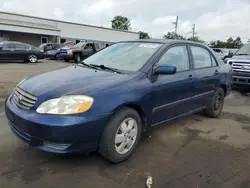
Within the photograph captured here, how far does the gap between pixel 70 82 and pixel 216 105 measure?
3.42 metres

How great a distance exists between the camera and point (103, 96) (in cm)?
287

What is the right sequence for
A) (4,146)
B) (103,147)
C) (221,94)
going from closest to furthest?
(103,147)
(4,146)
(221,94)

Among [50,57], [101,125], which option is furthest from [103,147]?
[50,57]

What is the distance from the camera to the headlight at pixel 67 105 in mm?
2701

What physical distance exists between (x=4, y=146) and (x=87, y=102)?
1.62m

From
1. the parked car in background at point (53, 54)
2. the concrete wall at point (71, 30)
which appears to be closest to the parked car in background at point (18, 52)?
the parked car in background at point (53, 54)

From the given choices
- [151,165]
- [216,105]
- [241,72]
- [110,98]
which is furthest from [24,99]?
[241,72]

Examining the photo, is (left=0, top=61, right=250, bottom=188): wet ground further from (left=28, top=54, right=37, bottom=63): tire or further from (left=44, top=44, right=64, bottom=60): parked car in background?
(left=44, top=44, right=64, bottom=60): parked car in background

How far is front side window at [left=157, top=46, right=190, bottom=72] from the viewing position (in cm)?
381

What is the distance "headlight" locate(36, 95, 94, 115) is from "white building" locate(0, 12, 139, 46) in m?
27.4

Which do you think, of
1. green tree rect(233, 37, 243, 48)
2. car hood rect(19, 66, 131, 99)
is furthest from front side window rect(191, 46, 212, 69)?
green tree rect(233, 37, 243, 48)

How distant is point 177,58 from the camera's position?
4.08m

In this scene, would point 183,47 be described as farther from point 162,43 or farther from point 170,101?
point 170,101

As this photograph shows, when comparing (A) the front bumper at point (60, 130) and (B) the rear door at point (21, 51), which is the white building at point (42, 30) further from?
(A) the front bumper at point (60, 130)
